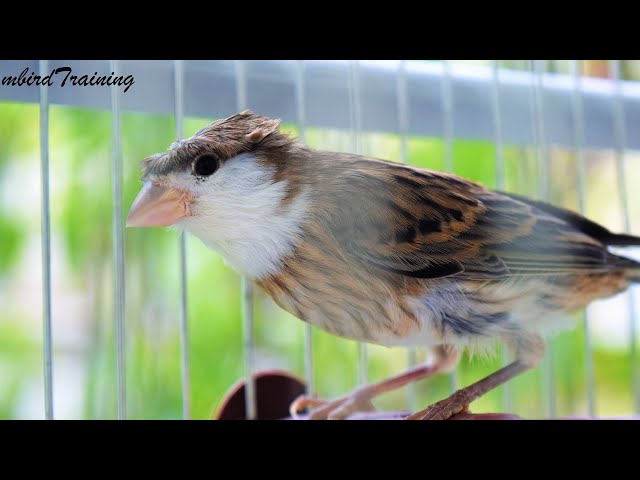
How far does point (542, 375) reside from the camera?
1.11 meters

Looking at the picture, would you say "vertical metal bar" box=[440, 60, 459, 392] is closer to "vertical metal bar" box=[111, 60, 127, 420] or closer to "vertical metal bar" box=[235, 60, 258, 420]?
"vertical metal bar" box=[235, 60, 258, 420]

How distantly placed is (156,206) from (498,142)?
1.87ft

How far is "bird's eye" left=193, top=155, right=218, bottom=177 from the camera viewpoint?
759mm

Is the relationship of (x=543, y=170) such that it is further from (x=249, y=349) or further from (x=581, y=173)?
(x=249, y=349)

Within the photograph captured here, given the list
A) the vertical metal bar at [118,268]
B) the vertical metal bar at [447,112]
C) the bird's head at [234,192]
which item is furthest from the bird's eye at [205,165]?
the vertical metal bar at [447,112]

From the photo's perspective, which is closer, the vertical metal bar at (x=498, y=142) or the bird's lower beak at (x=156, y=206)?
the bird's lower beak at (x=156, y=206)

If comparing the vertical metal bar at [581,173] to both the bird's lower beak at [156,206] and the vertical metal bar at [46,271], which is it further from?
the vertical metal bar at [46,271]

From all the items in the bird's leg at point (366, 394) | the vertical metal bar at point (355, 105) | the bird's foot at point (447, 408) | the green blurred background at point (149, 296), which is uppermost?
the vertical metal bar at point (355, 105)

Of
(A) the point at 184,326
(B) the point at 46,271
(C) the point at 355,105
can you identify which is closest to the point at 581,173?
(C) the point at 355,105

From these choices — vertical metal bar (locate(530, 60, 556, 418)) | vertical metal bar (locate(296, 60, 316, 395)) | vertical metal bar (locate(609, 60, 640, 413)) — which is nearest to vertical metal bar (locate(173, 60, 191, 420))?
vertical metal bar (locate(296, 60, 316, 395))

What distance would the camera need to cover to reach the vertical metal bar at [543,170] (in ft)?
3.37
